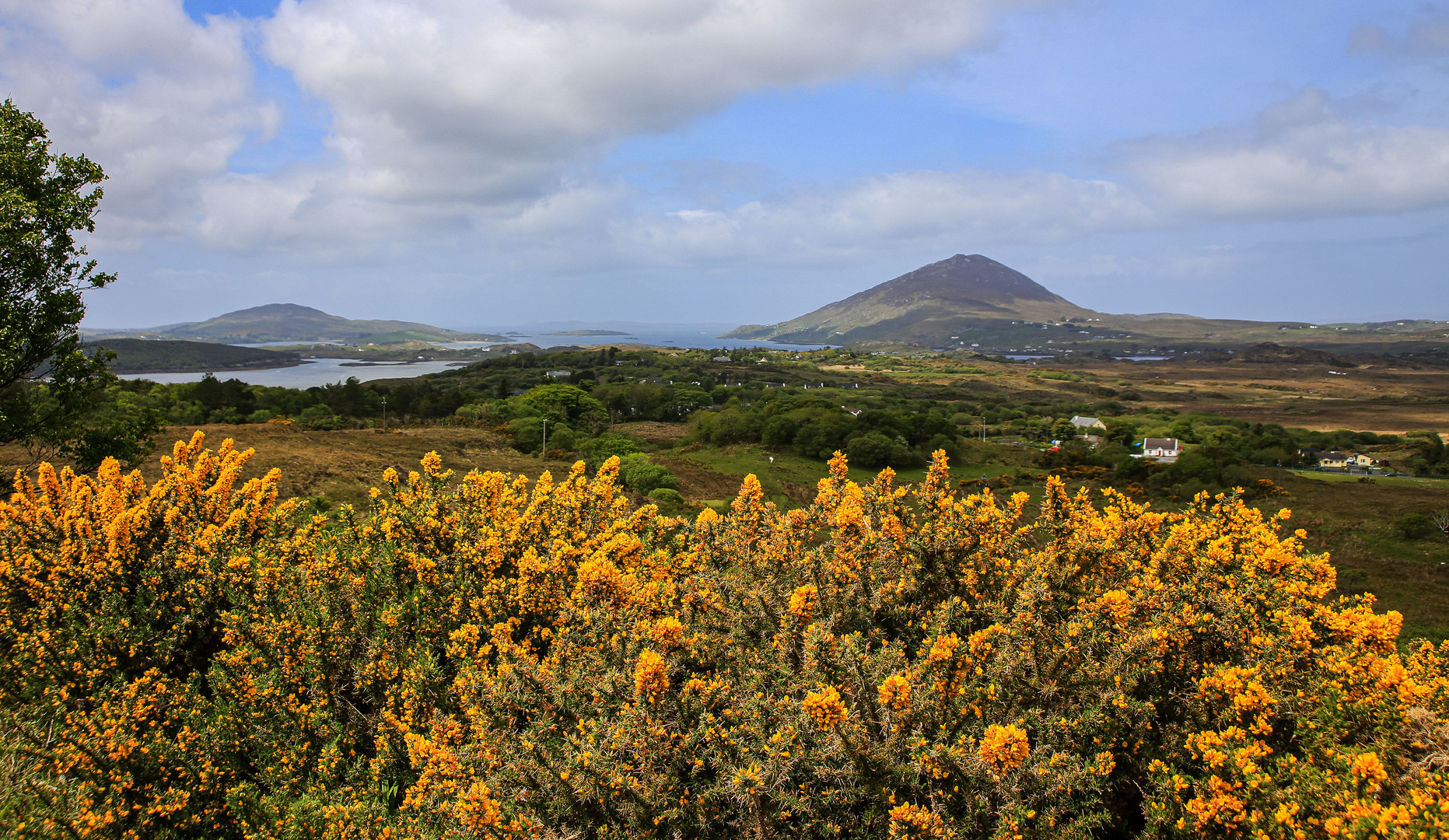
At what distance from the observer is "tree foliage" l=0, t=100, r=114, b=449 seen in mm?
11148

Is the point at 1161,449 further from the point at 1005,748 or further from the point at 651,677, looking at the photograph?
the point at 651,677

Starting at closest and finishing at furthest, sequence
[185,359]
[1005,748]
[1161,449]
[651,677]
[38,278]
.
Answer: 1. [1005,748]
2. [651,677]
3. [38,278]
4. [1161,449]
5. [185,359]

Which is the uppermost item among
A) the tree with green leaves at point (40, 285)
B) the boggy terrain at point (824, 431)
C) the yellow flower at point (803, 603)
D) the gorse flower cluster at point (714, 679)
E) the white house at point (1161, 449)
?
the tree with green leaves at point (40, 285)

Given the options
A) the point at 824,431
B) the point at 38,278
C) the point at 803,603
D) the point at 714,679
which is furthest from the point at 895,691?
the point at 824,431

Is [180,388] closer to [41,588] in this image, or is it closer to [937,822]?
[41,588]

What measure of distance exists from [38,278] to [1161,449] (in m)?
84.4

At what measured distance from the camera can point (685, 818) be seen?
466 cm

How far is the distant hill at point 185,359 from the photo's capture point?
5231 inches

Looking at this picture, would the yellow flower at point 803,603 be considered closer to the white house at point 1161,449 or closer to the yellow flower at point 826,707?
the yellow flower at point 826,707

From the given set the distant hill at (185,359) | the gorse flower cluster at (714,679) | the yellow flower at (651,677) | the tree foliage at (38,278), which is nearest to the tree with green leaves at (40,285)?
the tree foliage at (38,278)

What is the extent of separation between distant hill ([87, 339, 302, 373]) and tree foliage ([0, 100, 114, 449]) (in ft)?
476

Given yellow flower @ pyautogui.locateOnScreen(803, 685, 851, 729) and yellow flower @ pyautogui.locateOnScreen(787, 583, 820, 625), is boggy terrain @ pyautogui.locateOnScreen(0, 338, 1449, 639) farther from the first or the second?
yellow flower @ pyautogui.locateOnScreen(803, 685, 851, 729)

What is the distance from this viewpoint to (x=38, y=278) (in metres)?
11.6

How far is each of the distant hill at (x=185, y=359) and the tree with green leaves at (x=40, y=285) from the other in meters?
145
